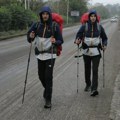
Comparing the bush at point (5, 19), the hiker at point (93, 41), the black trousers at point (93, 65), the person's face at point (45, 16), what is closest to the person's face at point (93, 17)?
the hiker at point (93, 41)

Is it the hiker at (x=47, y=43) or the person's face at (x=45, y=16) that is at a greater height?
the person's face at (x=45, y=16)

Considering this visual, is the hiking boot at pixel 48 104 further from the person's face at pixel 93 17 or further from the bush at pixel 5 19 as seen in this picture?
the bush at pixel 5 19

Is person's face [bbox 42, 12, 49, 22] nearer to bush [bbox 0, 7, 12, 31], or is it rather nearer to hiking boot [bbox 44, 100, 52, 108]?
hiking boot [bbox 44, 100, 52, 108]

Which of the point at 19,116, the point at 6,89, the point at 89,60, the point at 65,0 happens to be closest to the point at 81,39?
the point at 89,60

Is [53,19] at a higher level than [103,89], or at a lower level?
higher

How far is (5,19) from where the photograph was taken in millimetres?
39531

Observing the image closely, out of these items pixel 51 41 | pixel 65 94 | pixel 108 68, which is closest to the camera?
pixel 51 41

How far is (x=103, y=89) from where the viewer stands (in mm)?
9602

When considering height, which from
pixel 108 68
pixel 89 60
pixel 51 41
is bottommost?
pixel 108 68

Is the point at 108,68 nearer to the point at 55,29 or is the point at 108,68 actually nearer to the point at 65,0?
the point at 55,29

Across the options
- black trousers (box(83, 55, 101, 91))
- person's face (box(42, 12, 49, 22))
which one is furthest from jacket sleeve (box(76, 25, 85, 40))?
person's face (box(42, 12, 49, 22))

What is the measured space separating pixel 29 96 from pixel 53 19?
1.80 metres

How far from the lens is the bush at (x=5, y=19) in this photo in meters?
38.6

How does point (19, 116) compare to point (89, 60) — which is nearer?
point (19, 116)
